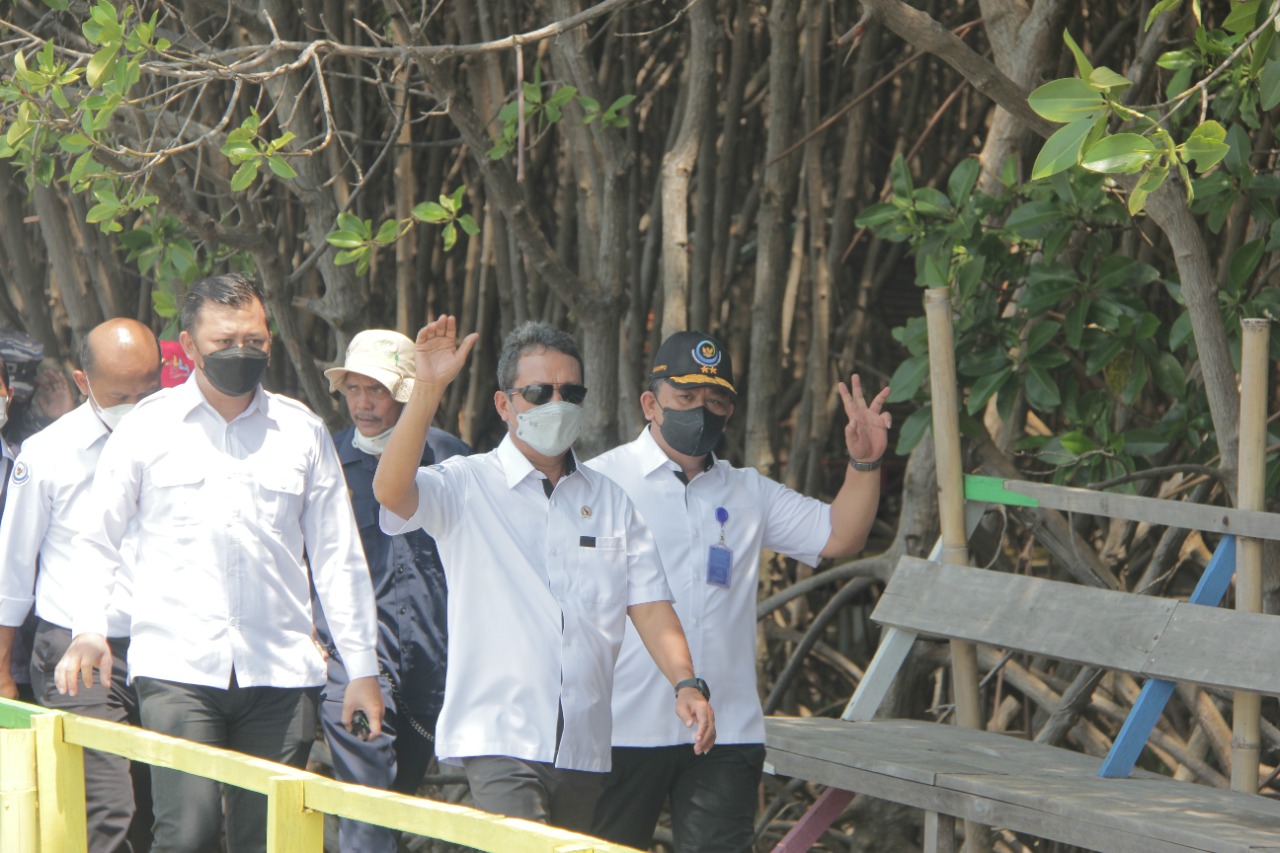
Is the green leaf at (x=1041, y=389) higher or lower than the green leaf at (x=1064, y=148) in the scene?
lower

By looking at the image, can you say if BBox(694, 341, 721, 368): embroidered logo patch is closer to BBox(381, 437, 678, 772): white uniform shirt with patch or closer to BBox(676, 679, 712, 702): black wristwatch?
BBox(381, 437, 678, 772): white uniform shirt with patch

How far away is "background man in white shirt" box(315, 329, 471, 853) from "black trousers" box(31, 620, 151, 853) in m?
0.51

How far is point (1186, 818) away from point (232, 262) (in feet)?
12.3

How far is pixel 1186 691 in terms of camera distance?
4.36 m

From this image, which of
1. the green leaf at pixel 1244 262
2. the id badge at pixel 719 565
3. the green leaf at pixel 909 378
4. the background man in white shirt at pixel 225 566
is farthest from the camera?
the green leaf at pixel 909 378

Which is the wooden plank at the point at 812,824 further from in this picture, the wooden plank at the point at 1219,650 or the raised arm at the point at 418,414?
the raised arm at the point at 418,414

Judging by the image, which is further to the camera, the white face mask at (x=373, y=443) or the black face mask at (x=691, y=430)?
the white face mask at (x=373, y=443)

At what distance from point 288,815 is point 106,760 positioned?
1673 mm

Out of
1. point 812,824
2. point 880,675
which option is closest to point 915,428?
point 880,675

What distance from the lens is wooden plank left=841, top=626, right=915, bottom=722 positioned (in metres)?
3.94

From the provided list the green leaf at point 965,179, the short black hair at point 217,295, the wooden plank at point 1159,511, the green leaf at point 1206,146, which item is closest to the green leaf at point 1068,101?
the green leaf at point 1206,146

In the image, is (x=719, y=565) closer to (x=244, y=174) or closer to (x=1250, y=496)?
(x=1250, y=496)

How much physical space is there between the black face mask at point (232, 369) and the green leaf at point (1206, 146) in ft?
6.09

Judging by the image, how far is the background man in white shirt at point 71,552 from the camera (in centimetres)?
361
